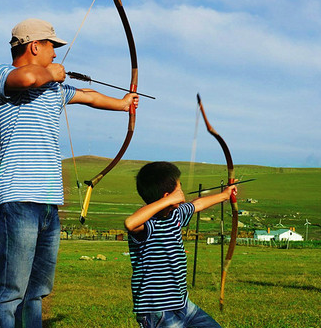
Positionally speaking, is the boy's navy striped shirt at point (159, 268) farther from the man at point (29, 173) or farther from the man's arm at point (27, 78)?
the man's arm at point (27, 78)

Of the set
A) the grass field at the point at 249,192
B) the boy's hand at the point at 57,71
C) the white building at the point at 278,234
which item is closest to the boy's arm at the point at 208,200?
the boy's hand at the point at 57,71

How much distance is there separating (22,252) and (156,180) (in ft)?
3.21

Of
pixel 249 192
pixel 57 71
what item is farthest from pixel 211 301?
pixel 249 192

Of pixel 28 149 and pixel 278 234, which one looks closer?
pixel 28 149

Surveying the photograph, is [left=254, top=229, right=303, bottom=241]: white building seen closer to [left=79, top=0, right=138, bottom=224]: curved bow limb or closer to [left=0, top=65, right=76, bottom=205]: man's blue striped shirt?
[left=79, top=0, right=138, bottom=224]: curved bow limb

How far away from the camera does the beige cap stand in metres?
3.10

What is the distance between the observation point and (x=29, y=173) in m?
3.04

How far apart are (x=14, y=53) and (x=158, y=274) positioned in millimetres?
1627

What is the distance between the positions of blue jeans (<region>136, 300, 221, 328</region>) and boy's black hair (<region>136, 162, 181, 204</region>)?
2.41 feet

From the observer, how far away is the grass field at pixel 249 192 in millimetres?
64188

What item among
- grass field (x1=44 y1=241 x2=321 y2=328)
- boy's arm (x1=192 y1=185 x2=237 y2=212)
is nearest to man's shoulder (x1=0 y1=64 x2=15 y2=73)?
boy's arm (x1=192 y1=185 x2=237 y2=212)

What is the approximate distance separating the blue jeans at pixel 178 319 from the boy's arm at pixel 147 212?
525 mm

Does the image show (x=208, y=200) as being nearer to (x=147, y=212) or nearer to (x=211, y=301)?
(x=147, y=212)

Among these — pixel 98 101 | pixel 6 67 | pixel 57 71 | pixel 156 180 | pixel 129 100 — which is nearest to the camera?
pixel 6 67
